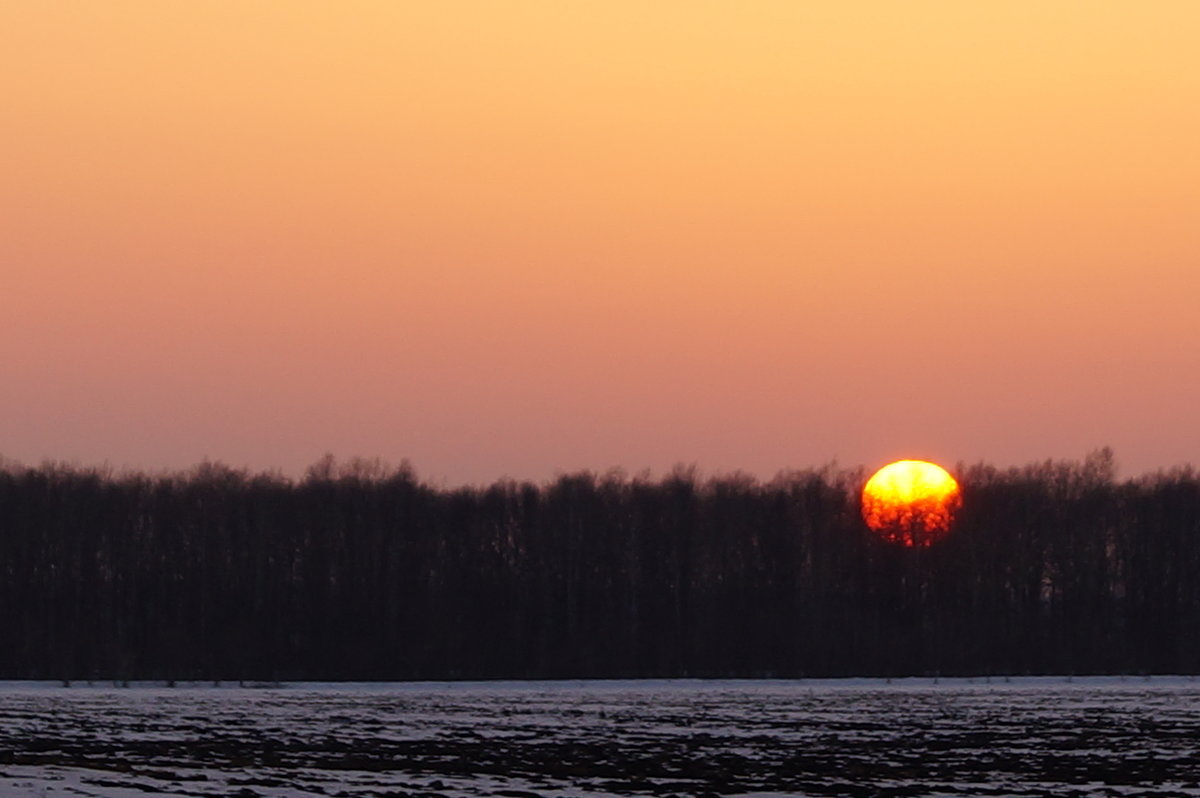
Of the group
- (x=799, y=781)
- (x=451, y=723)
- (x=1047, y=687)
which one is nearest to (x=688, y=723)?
(x=451, y=723)

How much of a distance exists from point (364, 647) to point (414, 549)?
8692mm

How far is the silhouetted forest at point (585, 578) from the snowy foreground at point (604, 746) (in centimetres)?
3385

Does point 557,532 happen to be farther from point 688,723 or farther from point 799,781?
point 799,781

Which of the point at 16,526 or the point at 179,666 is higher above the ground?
the point at 16,526

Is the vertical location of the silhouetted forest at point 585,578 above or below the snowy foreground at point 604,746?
above

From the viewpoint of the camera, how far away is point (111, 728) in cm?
4475

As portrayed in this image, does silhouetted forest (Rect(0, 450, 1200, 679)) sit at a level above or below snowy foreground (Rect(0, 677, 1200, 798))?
above

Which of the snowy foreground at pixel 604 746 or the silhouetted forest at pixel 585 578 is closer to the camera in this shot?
the snowy foreground at pixel 604 746

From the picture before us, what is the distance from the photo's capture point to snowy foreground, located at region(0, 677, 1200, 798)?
29.2 m

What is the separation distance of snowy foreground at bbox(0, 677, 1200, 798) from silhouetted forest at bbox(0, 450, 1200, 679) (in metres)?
33.9

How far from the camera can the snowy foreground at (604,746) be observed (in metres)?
29.2

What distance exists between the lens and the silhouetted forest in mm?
101688

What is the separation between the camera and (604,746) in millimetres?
38406

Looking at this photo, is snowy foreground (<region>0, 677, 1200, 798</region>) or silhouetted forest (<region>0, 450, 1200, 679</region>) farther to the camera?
silhouetted forest (<region>0, 450, 1200, 679</region>)
